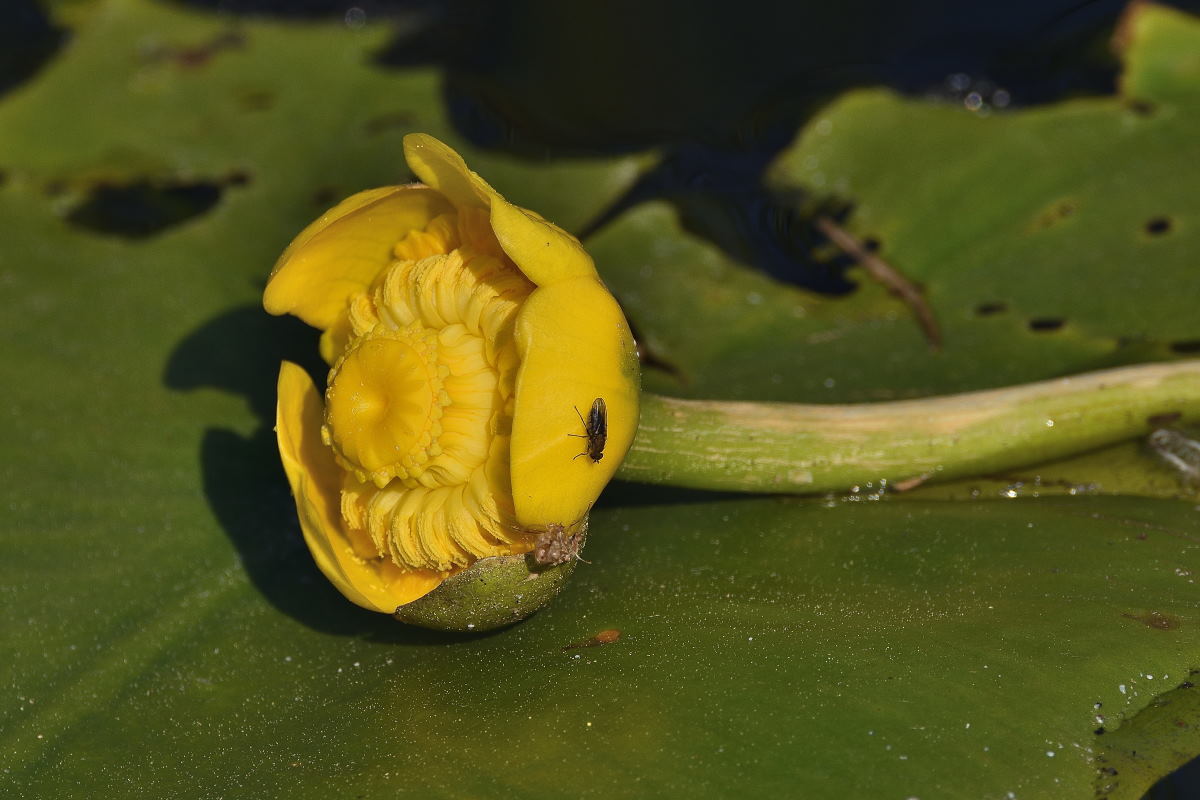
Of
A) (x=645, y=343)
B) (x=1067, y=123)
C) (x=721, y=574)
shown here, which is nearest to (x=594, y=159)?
(x=645, y=343)

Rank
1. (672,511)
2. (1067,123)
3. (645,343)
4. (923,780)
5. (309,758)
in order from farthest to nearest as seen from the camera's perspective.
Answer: (1067,123), (645,343), (672,511), (309,758), (923,780)

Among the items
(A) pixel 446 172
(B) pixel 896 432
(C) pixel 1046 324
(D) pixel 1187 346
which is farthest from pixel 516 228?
(D) pixel 1187 346

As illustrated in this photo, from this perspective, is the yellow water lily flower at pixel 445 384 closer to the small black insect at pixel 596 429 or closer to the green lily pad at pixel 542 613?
the small black insect at pixel 596 429

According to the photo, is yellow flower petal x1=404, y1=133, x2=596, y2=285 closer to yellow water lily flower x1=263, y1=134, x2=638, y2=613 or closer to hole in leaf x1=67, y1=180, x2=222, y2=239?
yellow water lily flower x1=263, y1=134, x2=638, y2=613

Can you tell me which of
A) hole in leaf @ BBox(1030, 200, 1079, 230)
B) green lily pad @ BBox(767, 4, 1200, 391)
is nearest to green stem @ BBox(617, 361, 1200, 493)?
green lily pad @ BBox(767, 4, 1200, 391)

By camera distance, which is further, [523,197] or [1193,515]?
[523,197]

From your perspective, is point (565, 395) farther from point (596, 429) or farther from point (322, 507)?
point (322, 507)

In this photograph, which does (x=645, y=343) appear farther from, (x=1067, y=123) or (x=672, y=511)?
(x=1067, y=123)

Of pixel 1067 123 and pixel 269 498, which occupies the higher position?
pixel 269 498
